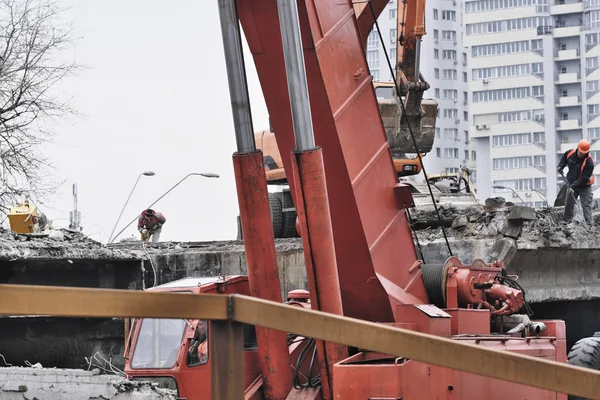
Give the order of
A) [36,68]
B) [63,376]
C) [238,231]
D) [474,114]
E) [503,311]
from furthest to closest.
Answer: [474,114] < [36,68] < [238,231] < [503,311] < [63,376]

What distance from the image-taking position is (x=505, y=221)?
62.0 ft

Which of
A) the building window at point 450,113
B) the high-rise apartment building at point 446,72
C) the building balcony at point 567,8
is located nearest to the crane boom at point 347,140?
the building balcony at point 567,8

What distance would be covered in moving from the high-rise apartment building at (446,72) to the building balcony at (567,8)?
1310cm

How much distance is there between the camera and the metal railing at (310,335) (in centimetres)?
375

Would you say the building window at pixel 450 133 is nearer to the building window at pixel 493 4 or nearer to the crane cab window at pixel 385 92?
the building window at pixel 493 4

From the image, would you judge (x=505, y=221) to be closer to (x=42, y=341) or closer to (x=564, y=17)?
(x=42, y=341)

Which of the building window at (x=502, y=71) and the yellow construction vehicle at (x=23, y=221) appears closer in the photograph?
the yellow construction vehicle at (x=23, y=221)

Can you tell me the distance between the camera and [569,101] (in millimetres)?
115125

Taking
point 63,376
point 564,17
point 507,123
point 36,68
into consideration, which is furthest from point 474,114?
point 63,376

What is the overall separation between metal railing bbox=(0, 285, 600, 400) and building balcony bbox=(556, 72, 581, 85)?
115 metres

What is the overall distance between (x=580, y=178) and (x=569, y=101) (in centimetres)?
9735

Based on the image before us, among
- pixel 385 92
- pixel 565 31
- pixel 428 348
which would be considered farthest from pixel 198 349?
pixel 565 31

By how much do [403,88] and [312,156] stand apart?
7789mm

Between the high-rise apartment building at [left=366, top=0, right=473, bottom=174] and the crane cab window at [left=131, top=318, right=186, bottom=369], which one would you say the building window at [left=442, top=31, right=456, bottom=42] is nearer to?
the high-rise apartment building at [left=366, top=0, right=473, bottom=174]
